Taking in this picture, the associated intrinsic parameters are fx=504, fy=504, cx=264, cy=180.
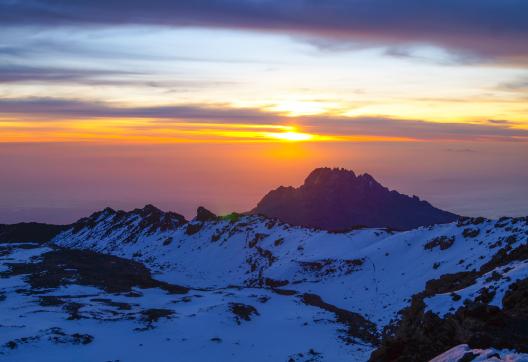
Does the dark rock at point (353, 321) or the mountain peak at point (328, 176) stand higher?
the mountain peak at point (328, 176)

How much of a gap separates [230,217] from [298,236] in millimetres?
22867

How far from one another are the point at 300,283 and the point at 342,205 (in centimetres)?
9563

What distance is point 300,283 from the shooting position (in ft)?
227

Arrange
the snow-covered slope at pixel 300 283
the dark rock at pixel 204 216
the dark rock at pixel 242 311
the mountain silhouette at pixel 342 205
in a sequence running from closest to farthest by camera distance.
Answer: the snow-covered slope at pixel 300 283, the dark rock at pixel 242 311, the dark rock at pixel 204 216, the mountain silhouette at pixel 342 205

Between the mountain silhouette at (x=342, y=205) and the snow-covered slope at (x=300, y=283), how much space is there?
5579 centimetres

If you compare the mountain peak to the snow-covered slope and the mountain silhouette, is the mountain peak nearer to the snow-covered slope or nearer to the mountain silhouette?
the mountain silhouette

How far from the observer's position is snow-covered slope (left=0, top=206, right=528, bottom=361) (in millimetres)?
40812

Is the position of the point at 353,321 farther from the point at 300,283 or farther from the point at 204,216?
the point at 204,216

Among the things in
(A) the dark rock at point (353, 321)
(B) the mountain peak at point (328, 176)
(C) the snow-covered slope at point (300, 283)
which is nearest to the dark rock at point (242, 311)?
(C) the snow-covered slope at point (300, 283)

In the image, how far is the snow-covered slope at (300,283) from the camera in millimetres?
40812

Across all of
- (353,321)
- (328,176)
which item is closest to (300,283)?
(353,321)

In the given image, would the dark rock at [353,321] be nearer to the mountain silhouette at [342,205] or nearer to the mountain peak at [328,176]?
the mountain silhouette at [342,205]

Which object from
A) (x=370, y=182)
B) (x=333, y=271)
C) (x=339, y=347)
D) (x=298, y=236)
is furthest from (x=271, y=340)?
(x=370, y=182)

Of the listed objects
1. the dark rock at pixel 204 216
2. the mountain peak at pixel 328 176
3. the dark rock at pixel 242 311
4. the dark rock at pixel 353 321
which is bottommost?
the dark rock at pixel 353 321
